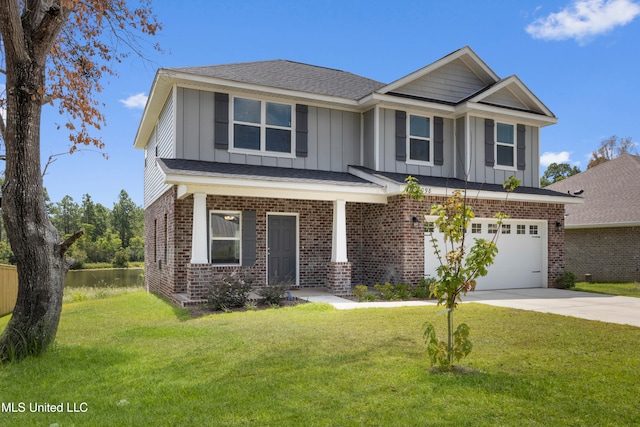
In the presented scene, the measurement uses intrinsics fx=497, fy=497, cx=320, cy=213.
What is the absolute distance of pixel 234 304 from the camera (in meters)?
A: 10.6

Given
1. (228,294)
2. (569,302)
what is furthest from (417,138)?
(228,294)

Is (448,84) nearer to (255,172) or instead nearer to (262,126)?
(262,126)

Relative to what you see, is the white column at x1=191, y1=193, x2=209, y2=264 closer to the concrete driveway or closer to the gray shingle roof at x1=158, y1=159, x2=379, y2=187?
the gray shingle roof at x1=158, y1=159, x2=379, y2=187

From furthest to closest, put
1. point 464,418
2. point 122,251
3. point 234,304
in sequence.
Answer: 1. point 122,251
2. point 234,304
3. point 464,418

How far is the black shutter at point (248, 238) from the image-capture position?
42.9 feet

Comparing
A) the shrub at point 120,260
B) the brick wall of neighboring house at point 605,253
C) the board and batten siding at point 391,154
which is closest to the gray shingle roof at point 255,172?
the board and batten siding at point 391,154

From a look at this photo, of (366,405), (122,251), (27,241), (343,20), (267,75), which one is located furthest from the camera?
(122,251)

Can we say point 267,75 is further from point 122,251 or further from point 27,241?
point 122,251

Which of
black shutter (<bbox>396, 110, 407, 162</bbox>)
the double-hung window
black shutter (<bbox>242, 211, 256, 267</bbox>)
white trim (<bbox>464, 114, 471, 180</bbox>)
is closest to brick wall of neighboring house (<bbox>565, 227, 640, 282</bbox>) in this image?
white trim (<bbox>464, 114, 471, 180</bbox>)

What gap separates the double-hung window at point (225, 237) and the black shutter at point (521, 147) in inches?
367

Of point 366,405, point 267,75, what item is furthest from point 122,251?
point 366,405

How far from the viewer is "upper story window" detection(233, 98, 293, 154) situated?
13172 mm

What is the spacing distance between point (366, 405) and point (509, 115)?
522 inches

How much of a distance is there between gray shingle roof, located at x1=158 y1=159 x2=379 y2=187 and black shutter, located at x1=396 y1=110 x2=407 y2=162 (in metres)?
1.63
